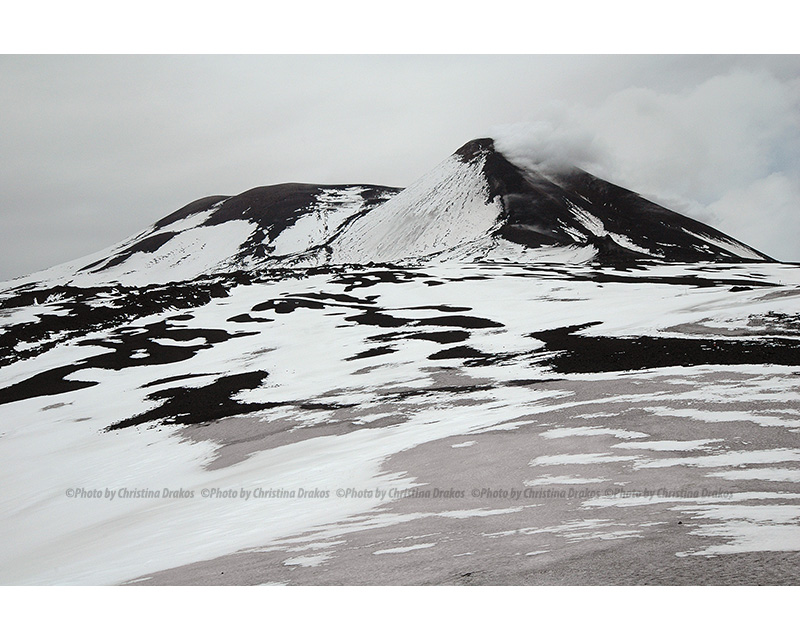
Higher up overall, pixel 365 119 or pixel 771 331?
pixel 365 119

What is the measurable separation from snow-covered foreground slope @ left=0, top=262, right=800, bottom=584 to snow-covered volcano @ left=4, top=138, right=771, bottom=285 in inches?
2203

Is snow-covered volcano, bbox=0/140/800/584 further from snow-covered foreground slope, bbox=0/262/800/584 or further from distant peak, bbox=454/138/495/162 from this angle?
distant peak, bbox=454/138/495/162

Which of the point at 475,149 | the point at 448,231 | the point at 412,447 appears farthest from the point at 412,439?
the point at 475,149

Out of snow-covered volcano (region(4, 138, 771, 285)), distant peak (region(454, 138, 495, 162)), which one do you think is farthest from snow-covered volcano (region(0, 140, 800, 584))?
distant peak (region(454, 138, 495, 162))

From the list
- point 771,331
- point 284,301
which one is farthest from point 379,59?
point 284,301

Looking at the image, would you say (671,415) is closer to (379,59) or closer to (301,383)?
(379,59)

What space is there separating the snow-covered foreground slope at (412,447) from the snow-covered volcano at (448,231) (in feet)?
184

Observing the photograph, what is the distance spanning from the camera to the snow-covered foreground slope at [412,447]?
29.2ft

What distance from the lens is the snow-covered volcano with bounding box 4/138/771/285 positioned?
105 metres

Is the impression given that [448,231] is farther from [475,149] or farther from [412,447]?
[412,447]

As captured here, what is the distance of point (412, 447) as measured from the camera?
48.9 feet

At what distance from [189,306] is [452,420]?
140 feet

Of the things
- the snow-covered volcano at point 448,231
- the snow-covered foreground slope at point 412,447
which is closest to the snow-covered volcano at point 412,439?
the snow-covered foreground slope at point 412,447

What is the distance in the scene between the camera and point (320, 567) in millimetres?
8773
